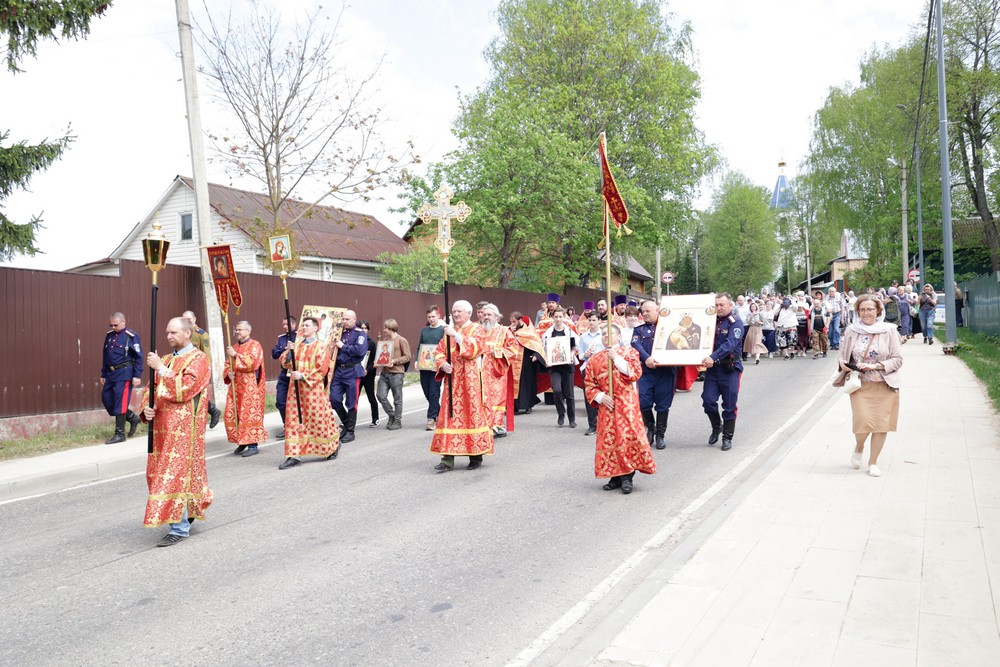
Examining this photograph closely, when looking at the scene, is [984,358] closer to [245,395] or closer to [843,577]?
[843,577]

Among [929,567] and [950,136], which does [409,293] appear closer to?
[929,567]

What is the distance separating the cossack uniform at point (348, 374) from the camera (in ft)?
36.5

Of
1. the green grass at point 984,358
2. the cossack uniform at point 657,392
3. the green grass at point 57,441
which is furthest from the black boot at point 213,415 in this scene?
the green grass at point 984,358

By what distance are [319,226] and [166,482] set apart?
31679 millimetres

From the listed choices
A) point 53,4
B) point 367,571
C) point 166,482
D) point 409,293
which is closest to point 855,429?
point 367,571

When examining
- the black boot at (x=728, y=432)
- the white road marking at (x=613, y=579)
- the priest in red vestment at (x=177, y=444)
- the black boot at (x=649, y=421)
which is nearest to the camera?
the white road marking at (x=613, y=579)

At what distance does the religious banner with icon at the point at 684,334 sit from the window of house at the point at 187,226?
88.7ft

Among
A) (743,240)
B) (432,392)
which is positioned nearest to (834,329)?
(432,392)

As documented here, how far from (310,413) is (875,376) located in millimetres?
6253

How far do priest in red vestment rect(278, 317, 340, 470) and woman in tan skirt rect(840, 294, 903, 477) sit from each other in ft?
19.3

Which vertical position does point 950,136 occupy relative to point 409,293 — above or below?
above

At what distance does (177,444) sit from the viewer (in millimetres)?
6266

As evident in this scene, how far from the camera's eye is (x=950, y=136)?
34719 mm

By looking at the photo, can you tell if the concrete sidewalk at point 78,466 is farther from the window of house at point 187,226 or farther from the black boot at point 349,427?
the window of house at point 187,226
